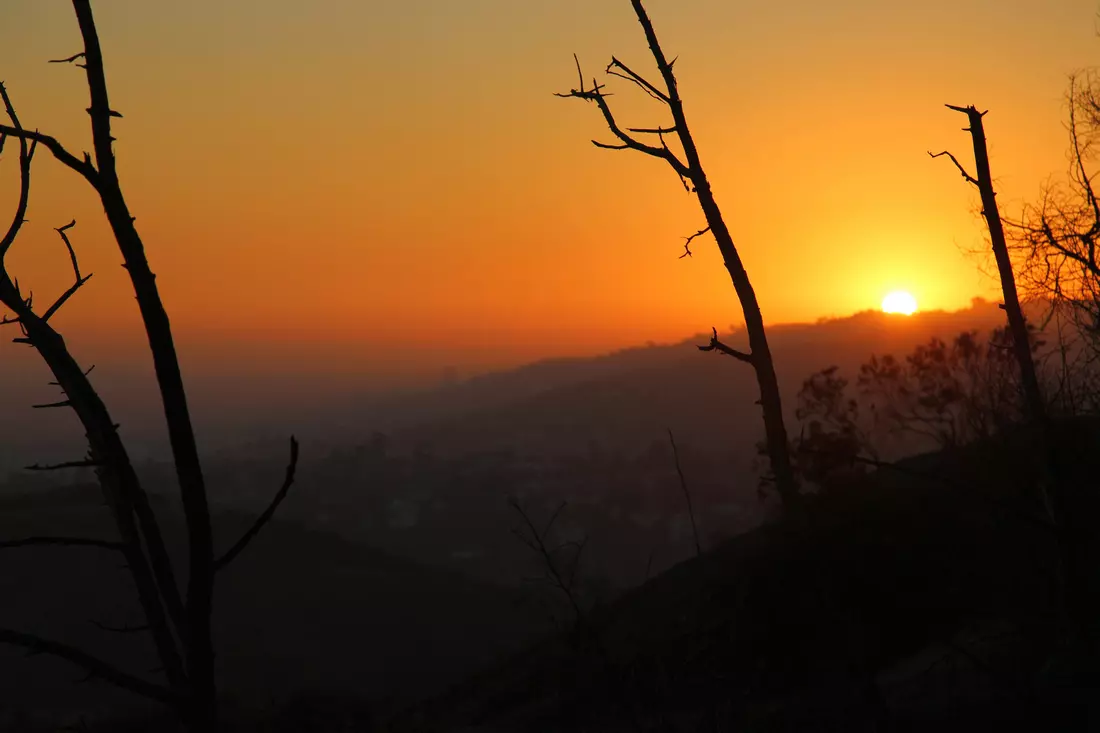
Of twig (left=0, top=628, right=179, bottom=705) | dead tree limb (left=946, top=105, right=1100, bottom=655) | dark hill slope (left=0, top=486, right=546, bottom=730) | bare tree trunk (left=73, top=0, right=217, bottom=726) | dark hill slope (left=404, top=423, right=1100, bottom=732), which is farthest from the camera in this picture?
dark hill slope (left=0, top=486, right=546, bottom=730)

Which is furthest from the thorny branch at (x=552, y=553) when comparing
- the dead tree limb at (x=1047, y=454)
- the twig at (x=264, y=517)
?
the dead tree limb at (x=1047, y=454)

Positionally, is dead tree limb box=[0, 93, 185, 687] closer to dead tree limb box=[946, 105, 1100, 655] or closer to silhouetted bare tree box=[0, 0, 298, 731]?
silhouetted bare tree box=[0, 0, 298, 731]

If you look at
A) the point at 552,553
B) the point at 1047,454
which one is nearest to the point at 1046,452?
the point at 1047,454

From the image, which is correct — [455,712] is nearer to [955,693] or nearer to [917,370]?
[955,693]

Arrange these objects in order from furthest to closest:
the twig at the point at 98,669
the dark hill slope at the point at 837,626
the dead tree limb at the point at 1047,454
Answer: the dark hill slope at the point at 837,626 → the dead tree limb at the point at 1047,454 → the twig at the point at 98,669

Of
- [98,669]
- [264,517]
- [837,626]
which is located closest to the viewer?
[98,669]

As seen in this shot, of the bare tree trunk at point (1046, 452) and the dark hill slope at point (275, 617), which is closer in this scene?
the bare tree trunk at point (1046, 452)

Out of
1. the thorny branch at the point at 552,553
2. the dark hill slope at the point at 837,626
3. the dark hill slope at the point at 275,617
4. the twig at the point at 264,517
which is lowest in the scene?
the dark hill slope at the point at 275,617

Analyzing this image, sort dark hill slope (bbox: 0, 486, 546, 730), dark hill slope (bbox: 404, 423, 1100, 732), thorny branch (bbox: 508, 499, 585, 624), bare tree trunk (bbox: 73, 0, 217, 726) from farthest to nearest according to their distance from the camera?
dark hill slope (bbox: 0, 486, 546, 730) → dark hill slope (bbox: 404, 423, 1100, 732) → thorny branch (bbox: 508, 499, 585, 624) → bare tree trunk (bbox: 73, 0, 217, 726)

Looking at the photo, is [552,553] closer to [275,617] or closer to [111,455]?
[111,455]

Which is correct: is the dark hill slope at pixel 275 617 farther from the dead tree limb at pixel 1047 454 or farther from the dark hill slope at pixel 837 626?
the dead tree limb at pixel 1047 454

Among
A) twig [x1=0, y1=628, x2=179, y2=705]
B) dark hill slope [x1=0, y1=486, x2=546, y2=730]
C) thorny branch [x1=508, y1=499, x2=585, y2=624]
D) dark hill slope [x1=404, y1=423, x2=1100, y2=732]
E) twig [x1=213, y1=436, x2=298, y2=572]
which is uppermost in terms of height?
twig [x1=213, y1=436, x2=298, y2=572]

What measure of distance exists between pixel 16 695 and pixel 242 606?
67.1ft

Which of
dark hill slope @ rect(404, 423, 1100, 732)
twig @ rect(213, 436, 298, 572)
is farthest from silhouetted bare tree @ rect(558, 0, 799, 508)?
twig @ rect(213, 436, 298, 572)
